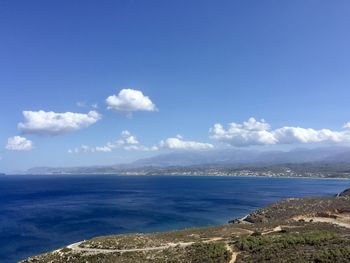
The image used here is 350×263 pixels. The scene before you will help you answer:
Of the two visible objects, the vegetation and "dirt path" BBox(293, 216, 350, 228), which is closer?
the vegetation

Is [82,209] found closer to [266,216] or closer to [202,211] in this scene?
[202,211]

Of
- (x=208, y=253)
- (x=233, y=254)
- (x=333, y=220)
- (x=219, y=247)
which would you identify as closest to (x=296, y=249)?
(x=233, y=254)

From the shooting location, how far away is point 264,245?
5075cm

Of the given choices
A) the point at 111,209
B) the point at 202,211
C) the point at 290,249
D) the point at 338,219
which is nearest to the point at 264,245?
the point at 290,249

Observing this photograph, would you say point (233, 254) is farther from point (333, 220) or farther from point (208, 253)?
point (333, 220)

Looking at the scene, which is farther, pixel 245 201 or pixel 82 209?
pixel 245 201

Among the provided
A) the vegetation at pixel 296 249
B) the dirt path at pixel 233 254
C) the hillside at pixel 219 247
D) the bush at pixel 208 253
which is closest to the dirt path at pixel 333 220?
the hillside at pixel 219 247

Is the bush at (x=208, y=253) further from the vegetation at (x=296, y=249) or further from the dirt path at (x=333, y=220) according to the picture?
the dirt path at (x=333, y=220)

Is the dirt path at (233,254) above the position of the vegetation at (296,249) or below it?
below

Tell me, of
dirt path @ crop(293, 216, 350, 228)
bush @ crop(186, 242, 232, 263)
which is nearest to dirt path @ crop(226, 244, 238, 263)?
bush @ crop(186, 242, 232, 263)

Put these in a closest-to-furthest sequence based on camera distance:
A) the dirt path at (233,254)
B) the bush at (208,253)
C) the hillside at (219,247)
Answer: the hillside at (219,247) → the dirt path at (233,254) → the bush at (208,253)

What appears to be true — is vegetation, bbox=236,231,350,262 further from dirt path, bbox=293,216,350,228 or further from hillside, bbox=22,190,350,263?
dirt path, bbox=293,216,350,228

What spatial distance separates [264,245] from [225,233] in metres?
18.6

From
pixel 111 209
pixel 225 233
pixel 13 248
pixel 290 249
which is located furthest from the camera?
pixel 111 209
